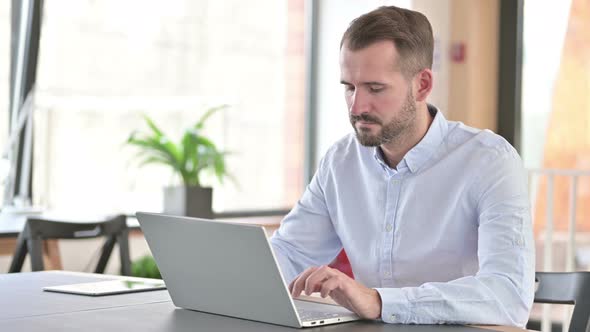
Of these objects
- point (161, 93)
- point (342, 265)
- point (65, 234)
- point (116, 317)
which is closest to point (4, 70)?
point (161, 93)

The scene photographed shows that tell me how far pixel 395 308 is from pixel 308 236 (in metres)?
0.64

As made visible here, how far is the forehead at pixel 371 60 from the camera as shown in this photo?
81.0 inches

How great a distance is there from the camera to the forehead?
2.06m

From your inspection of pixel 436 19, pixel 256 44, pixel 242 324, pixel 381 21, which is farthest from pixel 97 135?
pixel 242 324

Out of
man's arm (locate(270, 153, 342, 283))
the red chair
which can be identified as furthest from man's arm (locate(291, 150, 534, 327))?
the red chair

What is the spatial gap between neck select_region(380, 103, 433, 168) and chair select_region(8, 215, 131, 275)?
1359mm

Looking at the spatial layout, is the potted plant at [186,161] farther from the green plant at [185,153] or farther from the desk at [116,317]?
the desk at [116,317]

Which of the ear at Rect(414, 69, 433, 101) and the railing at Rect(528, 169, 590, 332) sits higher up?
the ear at Rect(414, 69, 433, 101)

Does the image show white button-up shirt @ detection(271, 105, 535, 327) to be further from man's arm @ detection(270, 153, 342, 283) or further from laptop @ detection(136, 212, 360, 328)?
laptop @ detection(136, 212, 360, 328)

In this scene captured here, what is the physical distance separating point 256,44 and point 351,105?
139 inches

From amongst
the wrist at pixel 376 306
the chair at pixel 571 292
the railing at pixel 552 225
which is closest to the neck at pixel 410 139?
the chair at pixel 571 292

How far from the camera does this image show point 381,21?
211 centimetres

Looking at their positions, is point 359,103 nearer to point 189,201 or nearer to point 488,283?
point 488,283

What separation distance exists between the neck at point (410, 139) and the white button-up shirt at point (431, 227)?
0.07 feet
